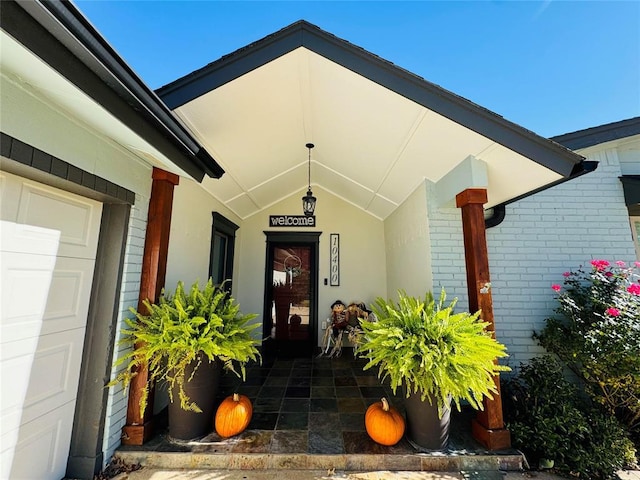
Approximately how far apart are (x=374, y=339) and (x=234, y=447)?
1.41m

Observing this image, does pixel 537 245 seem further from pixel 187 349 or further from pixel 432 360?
pixel 187 349

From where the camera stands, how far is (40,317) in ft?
5.17

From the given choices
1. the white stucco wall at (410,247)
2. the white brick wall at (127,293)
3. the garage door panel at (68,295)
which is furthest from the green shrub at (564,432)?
the garage door panel at (68,295)

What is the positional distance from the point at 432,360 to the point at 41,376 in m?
2.55

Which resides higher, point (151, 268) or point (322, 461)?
point (151, 268)

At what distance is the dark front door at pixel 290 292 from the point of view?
4.74 meters

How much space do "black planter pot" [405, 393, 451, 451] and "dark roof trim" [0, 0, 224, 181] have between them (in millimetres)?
2692

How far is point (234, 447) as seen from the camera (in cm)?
199

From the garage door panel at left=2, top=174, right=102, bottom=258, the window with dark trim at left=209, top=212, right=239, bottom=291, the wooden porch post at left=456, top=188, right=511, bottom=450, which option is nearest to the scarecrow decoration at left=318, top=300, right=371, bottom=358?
the window with dark trim at left=209, top=212, right=239, bottom=291

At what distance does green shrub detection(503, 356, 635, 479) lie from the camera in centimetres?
192

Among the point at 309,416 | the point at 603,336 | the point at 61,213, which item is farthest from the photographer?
the point at 309,416

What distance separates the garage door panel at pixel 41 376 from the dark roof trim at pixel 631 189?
5.83 meters

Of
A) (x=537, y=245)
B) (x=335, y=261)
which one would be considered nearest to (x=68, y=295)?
(x=335, y=261)

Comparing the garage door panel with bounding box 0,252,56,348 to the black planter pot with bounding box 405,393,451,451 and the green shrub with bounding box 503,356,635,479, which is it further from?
the green shrub with bounding box 503,356,635,479
